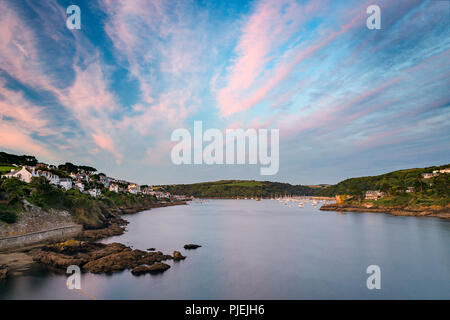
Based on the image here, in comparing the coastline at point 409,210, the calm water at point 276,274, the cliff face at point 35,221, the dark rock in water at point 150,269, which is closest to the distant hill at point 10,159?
the cliff face at point 35,221

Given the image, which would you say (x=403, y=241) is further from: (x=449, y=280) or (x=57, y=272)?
(x=57, y=272)

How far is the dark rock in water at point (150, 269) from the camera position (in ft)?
65.2

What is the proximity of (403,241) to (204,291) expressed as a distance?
31539 mm

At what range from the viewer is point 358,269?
73.8 ft

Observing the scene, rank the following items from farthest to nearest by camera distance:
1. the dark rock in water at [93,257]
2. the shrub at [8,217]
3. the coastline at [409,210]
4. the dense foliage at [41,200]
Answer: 1. the coastline at [409,210]
2. the dense foliage at [41,200]
3. the shrub at [8,217]
4. the dark rock in water at [93,257]

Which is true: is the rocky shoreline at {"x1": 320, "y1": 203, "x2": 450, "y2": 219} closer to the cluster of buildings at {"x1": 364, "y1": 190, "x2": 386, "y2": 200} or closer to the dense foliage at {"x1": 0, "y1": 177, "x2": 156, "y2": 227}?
the cluster of buildings at {"x1": 364, "y1": 190, "x2": 386, "y2": 200}

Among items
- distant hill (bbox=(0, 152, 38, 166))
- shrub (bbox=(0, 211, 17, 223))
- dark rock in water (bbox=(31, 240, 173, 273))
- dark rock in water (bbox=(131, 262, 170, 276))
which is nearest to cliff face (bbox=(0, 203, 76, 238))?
shrub (bbox=(0, 211, 17, 223))

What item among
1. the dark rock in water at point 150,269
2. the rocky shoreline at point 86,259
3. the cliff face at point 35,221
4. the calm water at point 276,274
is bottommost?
the calm water at point 276,274

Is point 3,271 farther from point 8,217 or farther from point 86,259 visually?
point 8,217

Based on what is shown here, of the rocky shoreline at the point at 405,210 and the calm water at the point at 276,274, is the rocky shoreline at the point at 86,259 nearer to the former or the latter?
the calm water at the point at 276,274

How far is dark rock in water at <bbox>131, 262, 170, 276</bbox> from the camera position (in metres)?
19.9

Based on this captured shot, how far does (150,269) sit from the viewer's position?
2039 centimetres

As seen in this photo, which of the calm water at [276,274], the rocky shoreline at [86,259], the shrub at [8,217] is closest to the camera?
the calm water at [276,274]
